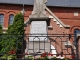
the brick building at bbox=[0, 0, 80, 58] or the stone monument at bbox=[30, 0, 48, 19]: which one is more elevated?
the brick building at bbox=[0, 0, 80, 58]

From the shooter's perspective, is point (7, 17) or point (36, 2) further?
point (7, 17)

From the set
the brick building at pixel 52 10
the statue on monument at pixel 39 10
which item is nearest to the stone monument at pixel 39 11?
the statue on monument at pixel 39 10

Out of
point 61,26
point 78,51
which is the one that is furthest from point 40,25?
point 61,26

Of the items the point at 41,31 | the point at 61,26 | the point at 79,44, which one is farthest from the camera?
the point at 61,26

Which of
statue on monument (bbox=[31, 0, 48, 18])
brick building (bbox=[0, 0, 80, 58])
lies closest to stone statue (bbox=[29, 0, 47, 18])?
statue on monument (bbox=[31, 0, 48, 18])

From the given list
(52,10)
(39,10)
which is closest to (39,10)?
(39,10)

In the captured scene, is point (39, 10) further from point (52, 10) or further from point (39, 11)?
point (52, 10)

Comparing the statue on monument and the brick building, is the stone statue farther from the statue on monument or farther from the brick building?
the brick building

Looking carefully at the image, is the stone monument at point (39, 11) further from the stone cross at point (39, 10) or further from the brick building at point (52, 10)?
the brick building at point (52, 10)

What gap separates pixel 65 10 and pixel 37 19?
16.0 metres

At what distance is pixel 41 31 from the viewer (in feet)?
33.6

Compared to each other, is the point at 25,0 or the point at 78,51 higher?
the point at 25,0

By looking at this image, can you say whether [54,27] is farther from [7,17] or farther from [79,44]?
[79,44]

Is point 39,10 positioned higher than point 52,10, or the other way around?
point 52,10
